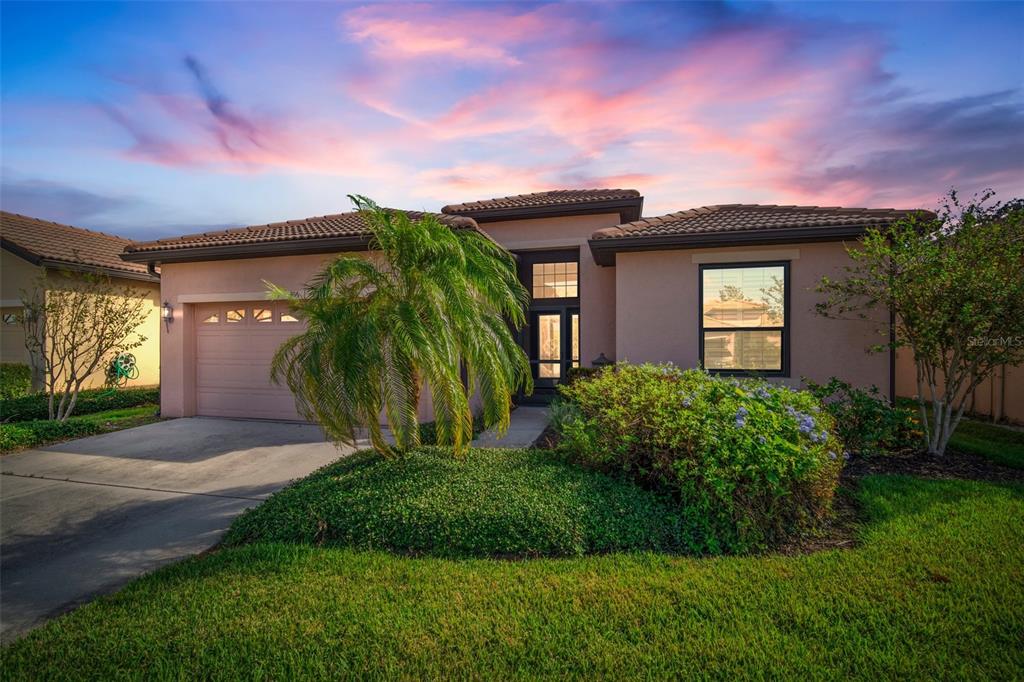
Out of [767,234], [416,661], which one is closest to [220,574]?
[416,661]

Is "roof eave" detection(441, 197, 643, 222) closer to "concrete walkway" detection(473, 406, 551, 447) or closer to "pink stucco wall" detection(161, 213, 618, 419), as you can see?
"pink stucco wall" detection(161, 213, 618, 419)

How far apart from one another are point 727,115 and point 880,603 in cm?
770

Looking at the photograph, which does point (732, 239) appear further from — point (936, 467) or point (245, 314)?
point (245, 314)

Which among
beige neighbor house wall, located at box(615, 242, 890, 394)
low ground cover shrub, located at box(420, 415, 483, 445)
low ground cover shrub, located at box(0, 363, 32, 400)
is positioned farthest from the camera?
low ground cover shrub, located at box(0, 363, 32, 400)

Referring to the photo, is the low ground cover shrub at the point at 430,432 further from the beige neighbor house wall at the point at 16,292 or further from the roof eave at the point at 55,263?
the beige neighbor house wall at the point at 16,292

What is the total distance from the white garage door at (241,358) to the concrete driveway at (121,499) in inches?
33.6

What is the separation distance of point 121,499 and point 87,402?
26.5ft

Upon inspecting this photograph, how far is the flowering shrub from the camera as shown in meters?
4.29

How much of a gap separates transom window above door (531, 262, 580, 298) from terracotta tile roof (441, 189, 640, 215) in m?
1.41

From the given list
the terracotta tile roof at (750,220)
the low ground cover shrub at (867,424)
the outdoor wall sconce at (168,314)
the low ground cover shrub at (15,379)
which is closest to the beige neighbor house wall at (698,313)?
the terracotta tile roof at (750,220)

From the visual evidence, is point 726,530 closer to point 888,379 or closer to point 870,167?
point 888,379

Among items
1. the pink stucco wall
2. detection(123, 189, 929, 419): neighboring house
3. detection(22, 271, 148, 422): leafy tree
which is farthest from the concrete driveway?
detection(22, 271, 148, 422): leafy tree

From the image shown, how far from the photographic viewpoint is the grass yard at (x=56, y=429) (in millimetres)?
8141

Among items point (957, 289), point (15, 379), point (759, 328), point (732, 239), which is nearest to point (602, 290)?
point (732, 239)
